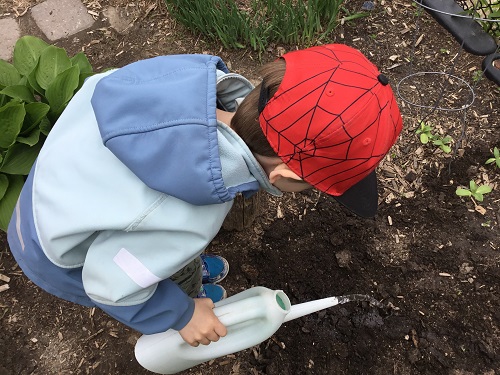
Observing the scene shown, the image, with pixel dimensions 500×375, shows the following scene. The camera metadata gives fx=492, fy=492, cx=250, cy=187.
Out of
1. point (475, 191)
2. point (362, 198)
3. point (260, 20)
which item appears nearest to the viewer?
point (362, 198)

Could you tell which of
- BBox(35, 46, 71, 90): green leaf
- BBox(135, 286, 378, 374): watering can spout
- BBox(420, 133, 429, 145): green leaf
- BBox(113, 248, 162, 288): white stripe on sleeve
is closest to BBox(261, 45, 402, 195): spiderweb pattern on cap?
BBox(113, 248, 162, 288): white stripe on sleeve

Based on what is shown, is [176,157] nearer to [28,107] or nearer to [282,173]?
[282,173]

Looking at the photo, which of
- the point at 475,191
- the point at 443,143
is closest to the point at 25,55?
the point at 443,143

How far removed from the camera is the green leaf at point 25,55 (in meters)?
2.04

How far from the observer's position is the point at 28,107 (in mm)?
1808

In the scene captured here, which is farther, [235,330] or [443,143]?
[443,143]

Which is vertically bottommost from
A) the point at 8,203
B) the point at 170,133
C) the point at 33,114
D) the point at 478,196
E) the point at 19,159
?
the point at 478,196

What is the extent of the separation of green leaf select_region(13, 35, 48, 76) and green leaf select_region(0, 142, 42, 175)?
0.39m

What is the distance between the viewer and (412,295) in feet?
6.15

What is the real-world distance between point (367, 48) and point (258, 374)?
5.53ft

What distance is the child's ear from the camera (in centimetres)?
108

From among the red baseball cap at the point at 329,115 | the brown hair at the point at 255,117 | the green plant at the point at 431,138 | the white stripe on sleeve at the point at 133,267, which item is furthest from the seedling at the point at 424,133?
the white stripe on sleeve at the point at 133,267

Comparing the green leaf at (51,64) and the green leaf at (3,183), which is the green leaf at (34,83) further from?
the green leaf at (3,183)

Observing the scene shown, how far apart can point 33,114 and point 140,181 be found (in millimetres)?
982
